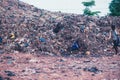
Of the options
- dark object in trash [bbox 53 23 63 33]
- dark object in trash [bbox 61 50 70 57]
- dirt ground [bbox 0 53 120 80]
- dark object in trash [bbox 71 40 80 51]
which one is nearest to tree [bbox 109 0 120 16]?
dark object in trash [bbox 53 23 63 33]

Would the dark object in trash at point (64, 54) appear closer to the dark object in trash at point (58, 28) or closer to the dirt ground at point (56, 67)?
the dirt ground at point (56, 67)

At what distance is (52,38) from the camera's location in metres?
13.3

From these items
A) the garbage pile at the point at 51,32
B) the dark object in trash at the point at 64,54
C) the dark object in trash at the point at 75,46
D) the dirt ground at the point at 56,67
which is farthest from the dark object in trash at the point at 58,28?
the dirt ground at the point at 56,67

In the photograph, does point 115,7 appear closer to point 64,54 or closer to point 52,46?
point 52,46

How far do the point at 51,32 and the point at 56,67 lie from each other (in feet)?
14.8

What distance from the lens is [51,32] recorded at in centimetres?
1381

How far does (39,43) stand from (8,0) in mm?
6240

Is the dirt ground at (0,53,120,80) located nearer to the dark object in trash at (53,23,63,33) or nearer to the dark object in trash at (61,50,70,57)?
the dark object in trash at (61,50,70,57)

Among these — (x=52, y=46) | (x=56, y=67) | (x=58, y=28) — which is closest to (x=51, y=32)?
(x=58, y=28)

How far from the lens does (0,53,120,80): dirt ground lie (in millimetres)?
8445

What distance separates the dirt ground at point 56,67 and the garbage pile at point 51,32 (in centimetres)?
103

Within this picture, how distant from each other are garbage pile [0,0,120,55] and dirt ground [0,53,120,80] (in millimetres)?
1030

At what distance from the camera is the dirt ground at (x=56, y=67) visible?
8.45 meters

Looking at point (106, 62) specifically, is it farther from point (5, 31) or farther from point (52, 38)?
point (5, 31)
